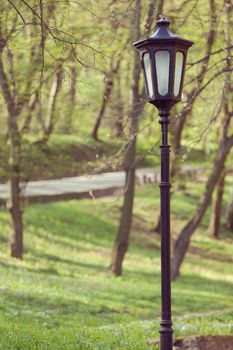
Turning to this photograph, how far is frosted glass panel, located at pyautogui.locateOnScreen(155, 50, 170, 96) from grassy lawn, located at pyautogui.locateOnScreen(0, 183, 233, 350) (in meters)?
3.14

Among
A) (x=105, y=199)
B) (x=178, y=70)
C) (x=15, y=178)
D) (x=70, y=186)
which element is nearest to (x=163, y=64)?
(x=178, y=70)

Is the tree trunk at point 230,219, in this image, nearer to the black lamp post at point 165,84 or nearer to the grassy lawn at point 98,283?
the grassy lawn at point 98,283

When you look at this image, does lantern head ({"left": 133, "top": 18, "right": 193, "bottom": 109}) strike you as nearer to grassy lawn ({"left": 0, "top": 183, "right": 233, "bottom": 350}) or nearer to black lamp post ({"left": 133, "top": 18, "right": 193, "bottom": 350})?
black lamp post ({"left": 133, "top": 18, "right": 193, "bottom": 350})

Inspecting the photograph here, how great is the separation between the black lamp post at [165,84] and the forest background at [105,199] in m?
1.61

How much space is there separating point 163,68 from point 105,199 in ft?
104

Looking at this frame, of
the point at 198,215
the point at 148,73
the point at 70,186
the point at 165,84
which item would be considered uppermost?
the point at 148,73

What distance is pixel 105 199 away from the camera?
129 feet

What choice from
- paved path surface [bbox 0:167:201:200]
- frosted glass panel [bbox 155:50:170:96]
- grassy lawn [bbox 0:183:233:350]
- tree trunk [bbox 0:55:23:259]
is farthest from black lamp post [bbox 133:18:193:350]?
paved path surface [bbox 0:167:201:200]

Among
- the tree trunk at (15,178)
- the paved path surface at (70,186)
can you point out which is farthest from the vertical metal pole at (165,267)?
the paved path surface at (70,186)

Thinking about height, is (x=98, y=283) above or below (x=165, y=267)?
below

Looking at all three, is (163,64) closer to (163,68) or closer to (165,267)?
(163,68)

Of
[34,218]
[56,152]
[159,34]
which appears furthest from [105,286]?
[56,152]

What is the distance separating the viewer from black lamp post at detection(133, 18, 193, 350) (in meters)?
7.85

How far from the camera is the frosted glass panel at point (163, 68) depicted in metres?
7.86
